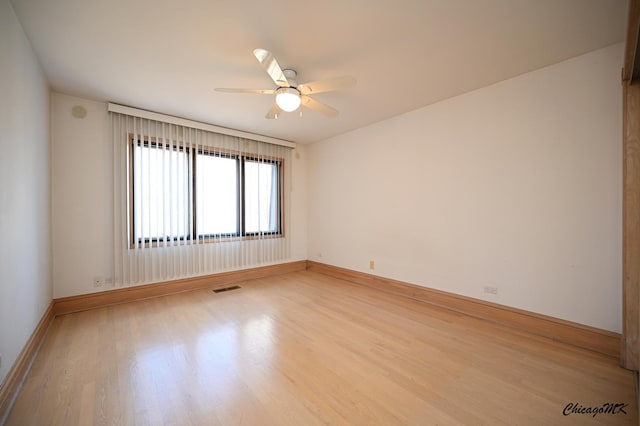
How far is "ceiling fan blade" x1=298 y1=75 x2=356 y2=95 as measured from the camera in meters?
1.96

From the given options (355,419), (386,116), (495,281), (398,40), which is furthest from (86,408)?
(386,116)

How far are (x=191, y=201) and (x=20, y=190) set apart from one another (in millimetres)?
1895

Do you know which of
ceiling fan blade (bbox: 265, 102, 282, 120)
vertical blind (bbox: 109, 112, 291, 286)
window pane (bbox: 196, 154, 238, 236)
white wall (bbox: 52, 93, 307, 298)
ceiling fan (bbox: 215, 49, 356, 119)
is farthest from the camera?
window pane (bbox: 196, 154, 238, 236)

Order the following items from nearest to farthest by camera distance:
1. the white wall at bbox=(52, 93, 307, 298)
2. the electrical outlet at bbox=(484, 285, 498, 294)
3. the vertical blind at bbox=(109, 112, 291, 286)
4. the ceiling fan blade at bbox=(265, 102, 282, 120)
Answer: the ceiling fan blade at bbox=(265, 102, 282, 120) < the electrical outlet at bbox=(484, 285, 498, 294) < the white wall at bbox=(52, 93, 307, 298) < the vertical blind at bbox=(109, 112, 291, 286)

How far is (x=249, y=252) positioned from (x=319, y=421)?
3.33m

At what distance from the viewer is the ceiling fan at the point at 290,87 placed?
1.86 metres

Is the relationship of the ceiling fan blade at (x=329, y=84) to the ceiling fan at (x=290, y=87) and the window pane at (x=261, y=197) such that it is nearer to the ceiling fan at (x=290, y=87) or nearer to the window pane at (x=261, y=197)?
the ceiling fan at (x=290, y=87)

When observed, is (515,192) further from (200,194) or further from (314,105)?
(200,194)

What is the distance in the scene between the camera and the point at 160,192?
3.47m

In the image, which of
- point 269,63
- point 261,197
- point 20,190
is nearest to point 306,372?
point 269,63

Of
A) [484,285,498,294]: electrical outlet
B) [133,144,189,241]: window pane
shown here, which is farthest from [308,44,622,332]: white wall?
[133,144,189,241]: window pane

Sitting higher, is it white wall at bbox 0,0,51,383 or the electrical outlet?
white wall at bbox 0,0,51,383

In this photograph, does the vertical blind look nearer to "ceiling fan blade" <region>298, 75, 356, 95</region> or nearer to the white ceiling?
the white ceiling

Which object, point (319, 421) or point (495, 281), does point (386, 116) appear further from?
point (319, 421)
